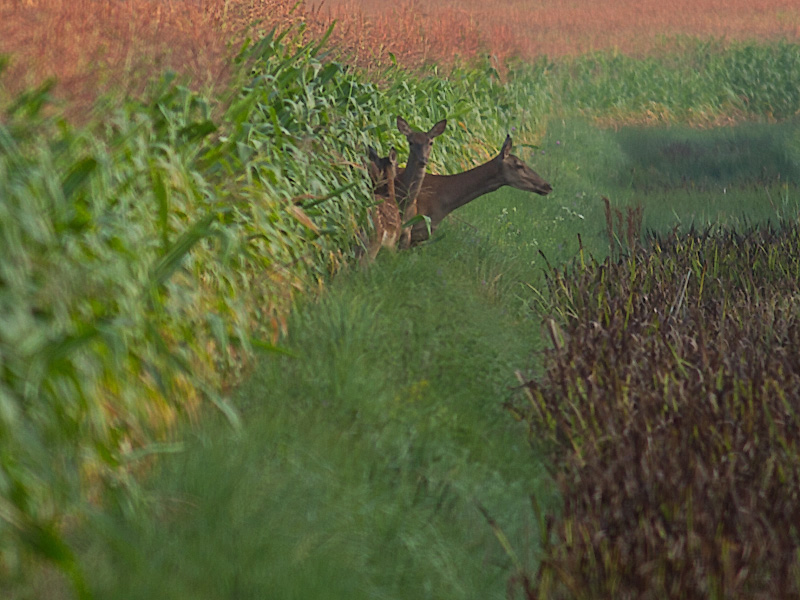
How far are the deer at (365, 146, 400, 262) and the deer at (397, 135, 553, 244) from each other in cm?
31

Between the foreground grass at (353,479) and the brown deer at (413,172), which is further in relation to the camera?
the brown deer at (413,172)

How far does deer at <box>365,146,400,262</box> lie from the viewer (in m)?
7.21

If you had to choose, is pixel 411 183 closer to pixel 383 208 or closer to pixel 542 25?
pixel 383 208

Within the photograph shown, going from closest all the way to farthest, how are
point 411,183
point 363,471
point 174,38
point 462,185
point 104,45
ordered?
point 363,471 < point 104,45 < point 174,38 < point 411,183 < point 462,185

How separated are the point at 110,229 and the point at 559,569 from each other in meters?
2.13

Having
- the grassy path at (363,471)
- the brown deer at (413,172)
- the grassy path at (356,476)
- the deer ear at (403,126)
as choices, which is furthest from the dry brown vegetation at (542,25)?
the grassy path at (356,476)

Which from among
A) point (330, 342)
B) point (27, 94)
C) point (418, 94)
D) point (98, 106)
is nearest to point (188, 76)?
point (98, 106)

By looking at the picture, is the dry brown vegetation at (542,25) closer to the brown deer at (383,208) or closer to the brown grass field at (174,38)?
the brown grass field at (174,38)

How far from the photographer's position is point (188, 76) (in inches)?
254

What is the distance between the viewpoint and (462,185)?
844 centimetres

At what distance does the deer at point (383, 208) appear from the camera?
23.7ft

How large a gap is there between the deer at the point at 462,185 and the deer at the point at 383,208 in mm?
311

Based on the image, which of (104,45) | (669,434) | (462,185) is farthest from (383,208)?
(669,434)

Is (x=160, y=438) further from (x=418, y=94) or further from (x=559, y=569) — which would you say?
(x=418, y=94)
